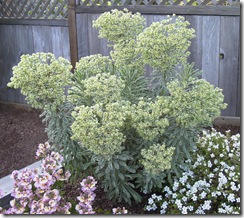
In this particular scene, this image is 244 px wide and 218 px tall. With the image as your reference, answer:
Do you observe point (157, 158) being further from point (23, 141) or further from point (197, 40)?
point (23, 141)

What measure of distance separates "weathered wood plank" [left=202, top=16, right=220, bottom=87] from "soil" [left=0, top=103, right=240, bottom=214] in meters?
0.58

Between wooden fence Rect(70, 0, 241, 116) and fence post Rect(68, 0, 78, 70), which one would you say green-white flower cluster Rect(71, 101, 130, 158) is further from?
fence post Rect(68, 0, 78, 70)

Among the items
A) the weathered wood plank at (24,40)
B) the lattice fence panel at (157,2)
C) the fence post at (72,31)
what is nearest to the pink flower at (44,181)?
the lattice fence panel at (157,2)

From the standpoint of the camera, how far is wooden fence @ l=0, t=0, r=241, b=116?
163 inches

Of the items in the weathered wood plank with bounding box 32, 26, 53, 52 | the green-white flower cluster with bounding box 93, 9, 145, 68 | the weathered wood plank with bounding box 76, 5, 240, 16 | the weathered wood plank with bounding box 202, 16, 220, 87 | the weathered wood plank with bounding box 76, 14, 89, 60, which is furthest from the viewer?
the weathered wood plank with bounding box 32, 26, 53, 52

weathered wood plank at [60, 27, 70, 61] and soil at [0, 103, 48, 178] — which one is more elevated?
weathered wood plank at [60, 27, 70, 61]

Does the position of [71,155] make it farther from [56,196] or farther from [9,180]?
[9,180]

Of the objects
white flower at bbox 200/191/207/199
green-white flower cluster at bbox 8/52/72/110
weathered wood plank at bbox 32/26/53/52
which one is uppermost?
weathered wood plank at bbox 32/26/53/52

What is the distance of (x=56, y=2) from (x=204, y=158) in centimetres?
313

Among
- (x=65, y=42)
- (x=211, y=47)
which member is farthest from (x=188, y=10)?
(x=65, y=42)

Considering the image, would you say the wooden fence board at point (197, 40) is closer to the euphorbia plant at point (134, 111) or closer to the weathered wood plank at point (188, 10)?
the weathered wood plank at point (188, 10)

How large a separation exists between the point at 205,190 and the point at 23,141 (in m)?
2.48

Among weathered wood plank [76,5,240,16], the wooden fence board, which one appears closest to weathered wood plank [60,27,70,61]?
weathered wood plank [76,5,240,16]

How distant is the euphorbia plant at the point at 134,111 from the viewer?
2.24 meters
